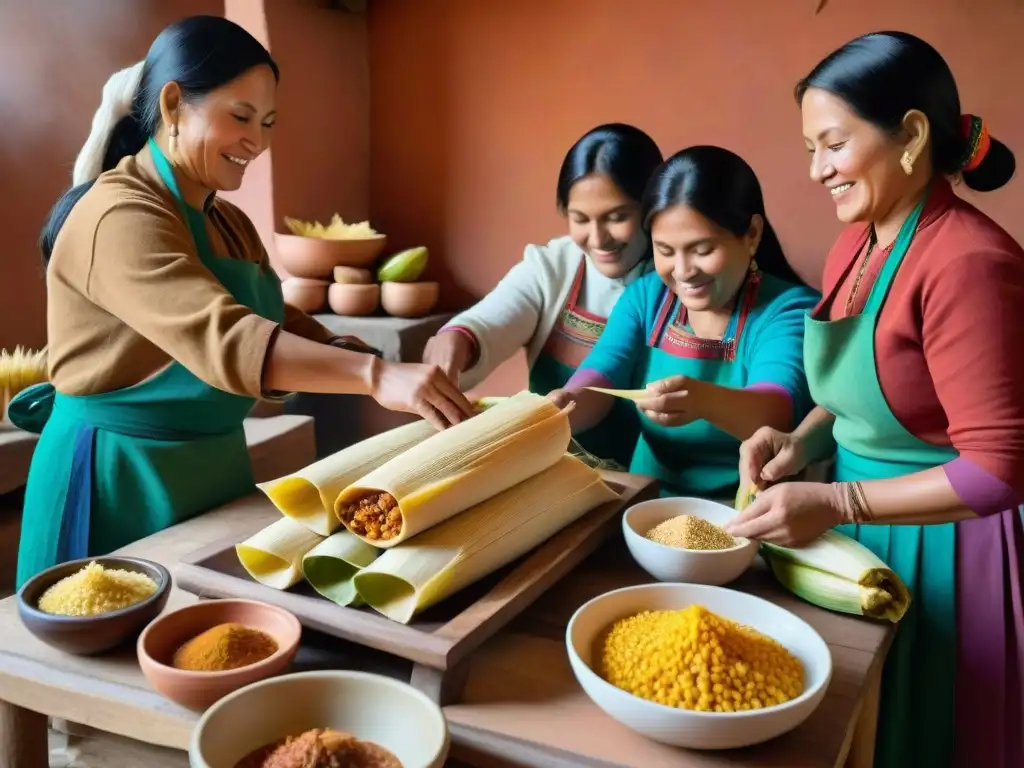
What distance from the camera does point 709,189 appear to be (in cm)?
155

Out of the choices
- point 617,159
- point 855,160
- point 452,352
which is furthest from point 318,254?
point 855,160

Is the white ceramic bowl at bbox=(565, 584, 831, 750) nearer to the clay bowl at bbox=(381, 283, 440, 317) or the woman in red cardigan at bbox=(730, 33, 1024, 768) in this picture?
the woman in red cardigan at bbox=(730, 33, 1024, 768)

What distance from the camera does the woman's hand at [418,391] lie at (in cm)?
120

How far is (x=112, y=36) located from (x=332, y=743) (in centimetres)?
284

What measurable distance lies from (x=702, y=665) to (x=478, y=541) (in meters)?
0.31

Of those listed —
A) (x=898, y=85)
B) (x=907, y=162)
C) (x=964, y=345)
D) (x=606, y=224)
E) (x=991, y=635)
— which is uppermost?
(x=898, y=85)

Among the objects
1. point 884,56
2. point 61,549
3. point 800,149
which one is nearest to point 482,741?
point 61,549

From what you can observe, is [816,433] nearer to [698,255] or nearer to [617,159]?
[698,255]

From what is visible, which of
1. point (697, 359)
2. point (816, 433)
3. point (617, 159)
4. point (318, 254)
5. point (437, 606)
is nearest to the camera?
point (437, 606)

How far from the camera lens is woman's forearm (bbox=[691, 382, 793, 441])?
1.50 metres

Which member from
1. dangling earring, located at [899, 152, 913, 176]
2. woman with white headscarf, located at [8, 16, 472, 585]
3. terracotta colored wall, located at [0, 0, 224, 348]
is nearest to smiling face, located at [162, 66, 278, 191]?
woman with white headscarf, located at [8, 16, 472, 585]

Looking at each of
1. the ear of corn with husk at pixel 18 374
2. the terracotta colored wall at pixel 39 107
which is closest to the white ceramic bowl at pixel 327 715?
the ear of corn with husk at pixel 18 374

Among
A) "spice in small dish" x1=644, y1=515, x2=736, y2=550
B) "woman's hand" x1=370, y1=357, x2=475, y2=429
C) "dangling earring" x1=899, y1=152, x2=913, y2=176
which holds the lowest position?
"spice in small dish" x1=644, y1=515, x2=736, y2=550

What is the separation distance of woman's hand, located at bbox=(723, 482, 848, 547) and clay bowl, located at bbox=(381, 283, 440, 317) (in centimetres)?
194
